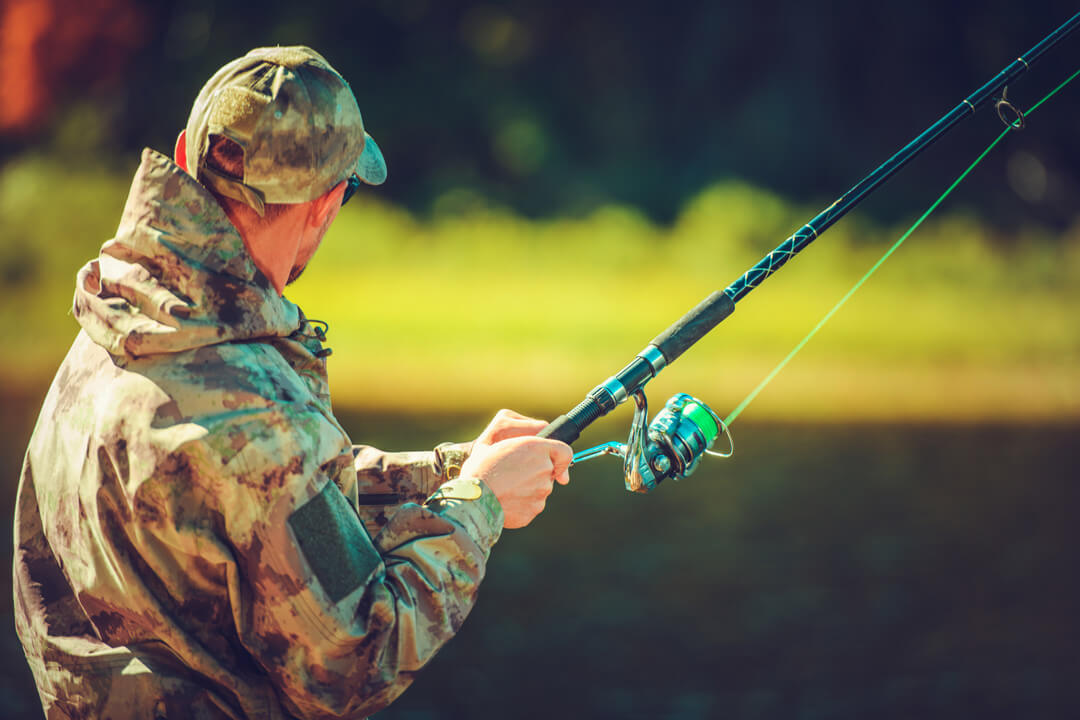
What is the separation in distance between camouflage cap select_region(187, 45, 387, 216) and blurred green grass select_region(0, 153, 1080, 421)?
6.93 metres

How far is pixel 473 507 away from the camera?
1.28 m

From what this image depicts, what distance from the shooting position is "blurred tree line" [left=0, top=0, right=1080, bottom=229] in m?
10.5

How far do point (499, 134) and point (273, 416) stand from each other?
9964 millimetres

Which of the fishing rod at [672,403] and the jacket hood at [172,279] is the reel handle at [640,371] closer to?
the fishing rod at [672,403]

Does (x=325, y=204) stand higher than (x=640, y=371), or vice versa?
(x=640, y=371)

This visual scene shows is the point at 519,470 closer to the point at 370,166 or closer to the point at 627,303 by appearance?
the point at 370,166

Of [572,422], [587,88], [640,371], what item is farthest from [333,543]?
[587,88]

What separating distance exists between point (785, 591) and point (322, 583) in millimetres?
5134

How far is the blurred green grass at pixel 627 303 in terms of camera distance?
875 cm

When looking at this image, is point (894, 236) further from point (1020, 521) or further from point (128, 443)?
point (128, 443)

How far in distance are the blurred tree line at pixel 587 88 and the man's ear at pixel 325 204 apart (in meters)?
9.10

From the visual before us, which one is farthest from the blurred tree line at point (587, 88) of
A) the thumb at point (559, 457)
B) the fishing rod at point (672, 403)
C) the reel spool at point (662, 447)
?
the thumb at point (559, 457)

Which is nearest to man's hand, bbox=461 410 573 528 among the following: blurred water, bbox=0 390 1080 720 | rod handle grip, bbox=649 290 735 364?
rod handle grip, bbox=649 290 735 364

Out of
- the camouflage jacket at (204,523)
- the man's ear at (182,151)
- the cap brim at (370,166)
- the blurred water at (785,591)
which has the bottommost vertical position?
the camouflage jacket at (204,523)
